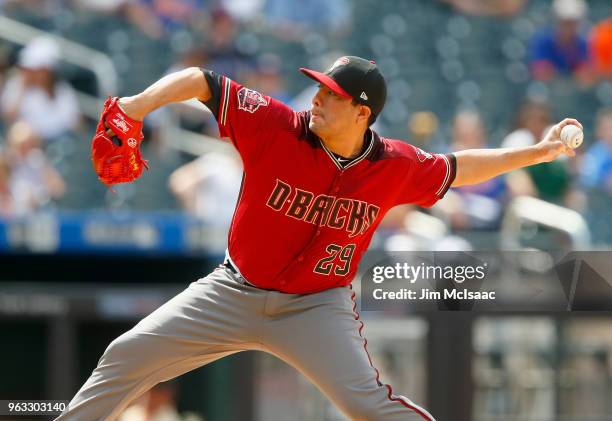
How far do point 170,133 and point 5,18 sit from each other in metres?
2.20

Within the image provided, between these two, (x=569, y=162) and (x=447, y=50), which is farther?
(x=447, y=50)

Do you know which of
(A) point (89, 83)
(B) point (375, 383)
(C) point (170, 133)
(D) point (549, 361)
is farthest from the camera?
(A) point (89, 83)

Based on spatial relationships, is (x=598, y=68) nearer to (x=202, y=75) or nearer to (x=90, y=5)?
(x=90, y=5)

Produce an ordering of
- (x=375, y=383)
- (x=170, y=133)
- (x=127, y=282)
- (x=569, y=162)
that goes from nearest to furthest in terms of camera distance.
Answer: (x=375, y=383)
(x=127, y=282)
(x=569, y=162)
(x=170, y=133)

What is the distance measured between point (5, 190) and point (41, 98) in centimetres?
135

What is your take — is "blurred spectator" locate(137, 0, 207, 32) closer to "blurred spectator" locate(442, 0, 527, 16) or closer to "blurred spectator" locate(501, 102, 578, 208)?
"blurred spectator" locate(442, 0, 527, 16)

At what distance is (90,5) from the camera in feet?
30.8

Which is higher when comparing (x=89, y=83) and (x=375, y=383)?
(x=89, y=83)

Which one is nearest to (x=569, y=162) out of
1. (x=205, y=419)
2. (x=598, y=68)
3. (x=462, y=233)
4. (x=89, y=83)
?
(x=462, y=233)

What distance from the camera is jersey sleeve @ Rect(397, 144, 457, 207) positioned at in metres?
3.97

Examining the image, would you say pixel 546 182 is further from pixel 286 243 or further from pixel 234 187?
pixel 286 243

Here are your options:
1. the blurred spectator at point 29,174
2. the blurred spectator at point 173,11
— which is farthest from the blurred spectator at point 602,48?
the blurred spectator at point 29,174

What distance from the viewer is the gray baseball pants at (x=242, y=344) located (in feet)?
12.0

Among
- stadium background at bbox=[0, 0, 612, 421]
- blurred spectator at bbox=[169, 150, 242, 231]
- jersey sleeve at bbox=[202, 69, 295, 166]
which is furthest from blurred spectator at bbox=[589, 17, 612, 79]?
jersey sleeve at bbox=[202, 69, 295, 166]
